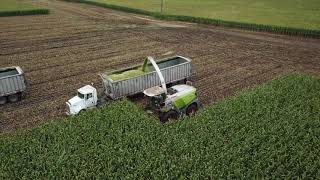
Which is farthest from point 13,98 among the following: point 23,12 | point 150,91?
point 23,12

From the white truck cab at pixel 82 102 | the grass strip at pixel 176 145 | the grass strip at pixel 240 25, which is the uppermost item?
the grass strip at pixel 240 25

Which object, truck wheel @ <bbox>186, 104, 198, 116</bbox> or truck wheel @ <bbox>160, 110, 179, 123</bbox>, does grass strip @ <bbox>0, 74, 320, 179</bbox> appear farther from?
truck wheel @ <bbox>186, 104, 198, 116</bbox>

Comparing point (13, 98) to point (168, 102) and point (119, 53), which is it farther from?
point (119, 53)

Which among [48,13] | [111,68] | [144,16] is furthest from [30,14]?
[111,68]

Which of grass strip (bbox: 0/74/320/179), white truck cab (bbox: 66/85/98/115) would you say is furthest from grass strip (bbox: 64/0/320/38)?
white truck cab (bbox: 66/85/98/115)

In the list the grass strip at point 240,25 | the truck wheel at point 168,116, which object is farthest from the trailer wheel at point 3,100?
the grass strip at point 240,25

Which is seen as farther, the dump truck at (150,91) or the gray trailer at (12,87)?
the gray trailer at (12,87)

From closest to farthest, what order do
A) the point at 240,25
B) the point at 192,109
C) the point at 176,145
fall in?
the point at 176,145
the point at 192,109
the point at 240,25

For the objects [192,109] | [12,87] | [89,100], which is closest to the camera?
[89,100]

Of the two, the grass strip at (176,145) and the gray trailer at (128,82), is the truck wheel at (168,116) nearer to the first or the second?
the grass strip at (176,145)
